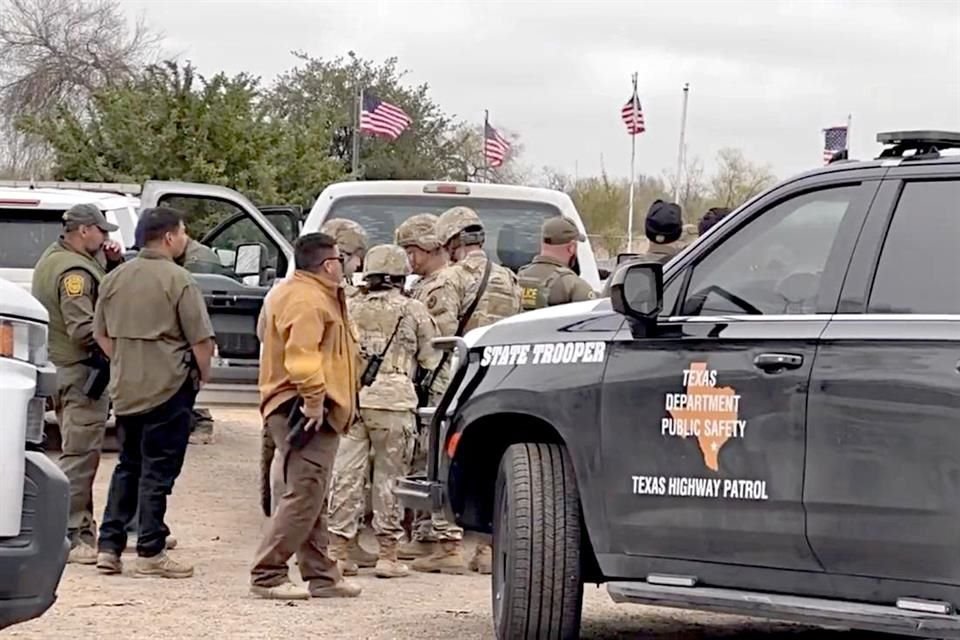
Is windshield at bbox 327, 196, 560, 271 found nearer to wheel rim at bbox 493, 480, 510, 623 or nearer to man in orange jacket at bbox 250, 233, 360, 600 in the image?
man in orange jacket at bbox 250, 233, 360, 600

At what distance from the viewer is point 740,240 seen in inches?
255

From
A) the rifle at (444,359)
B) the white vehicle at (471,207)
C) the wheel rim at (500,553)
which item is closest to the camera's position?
the wheel rim at (500,553)

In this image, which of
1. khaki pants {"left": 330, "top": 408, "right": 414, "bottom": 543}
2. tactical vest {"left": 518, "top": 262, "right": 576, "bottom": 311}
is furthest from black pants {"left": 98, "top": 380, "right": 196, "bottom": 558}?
tactical vest {"left": 518, "top": 262, "right": 576, "bottom": 311}

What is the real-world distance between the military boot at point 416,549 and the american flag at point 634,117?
2936cm

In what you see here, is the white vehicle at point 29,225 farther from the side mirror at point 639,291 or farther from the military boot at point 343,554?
the side mirror at point 639,291

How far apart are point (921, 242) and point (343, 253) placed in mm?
4408

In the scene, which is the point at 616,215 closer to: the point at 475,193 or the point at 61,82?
the point at 61,82

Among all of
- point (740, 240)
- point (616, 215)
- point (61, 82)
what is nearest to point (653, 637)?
point (740, 240)

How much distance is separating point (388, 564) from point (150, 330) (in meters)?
1.84

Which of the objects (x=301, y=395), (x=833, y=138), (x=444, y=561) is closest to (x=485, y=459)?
(x=301, y=395)

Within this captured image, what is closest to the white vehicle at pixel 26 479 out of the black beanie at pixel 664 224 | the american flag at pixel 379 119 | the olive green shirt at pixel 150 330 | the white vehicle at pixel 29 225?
the olive green shirt at pixel 150 330

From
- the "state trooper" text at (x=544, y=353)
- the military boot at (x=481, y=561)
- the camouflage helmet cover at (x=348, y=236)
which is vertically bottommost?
the military boot at (x=481, y=561)

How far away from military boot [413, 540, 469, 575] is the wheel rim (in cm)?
253

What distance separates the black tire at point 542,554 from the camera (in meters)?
6.60
